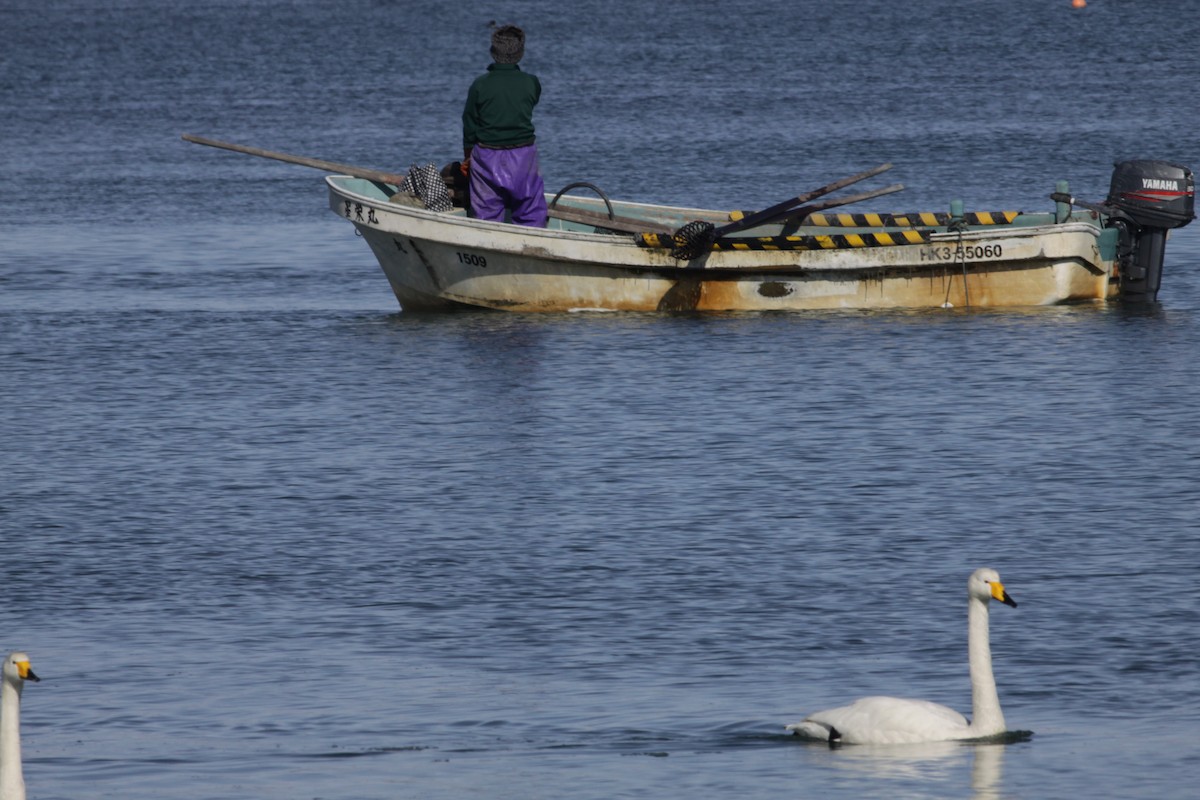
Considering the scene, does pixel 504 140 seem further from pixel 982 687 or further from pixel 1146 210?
pixel 982 687

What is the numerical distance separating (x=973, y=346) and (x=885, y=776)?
34.1ft

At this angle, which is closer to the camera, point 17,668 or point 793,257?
point 17,668

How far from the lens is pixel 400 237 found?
20234mm

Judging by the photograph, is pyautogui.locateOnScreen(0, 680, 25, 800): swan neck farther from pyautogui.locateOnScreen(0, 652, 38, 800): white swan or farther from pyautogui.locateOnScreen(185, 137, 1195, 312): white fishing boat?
pyautogui.locateOnScreen(185, 137, 1195, 312): white fishing boat

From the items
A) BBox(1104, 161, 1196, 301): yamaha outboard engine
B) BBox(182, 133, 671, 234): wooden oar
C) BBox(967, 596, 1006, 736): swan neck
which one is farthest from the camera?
BBox(182, 133, 671, 234): wooden oar

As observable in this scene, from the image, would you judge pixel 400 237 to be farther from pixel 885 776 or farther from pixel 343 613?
pixel 885 776

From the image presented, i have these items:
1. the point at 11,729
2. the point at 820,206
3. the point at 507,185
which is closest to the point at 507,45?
the point at 507,185

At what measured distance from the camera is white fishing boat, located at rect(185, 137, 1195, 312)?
64.9 ft

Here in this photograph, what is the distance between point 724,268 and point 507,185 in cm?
212

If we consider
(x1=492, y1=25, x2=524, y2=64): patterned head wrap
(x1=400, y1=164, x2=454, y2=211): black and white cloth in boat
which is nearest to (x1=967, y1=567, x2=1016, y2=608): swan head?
(x1=492, y1=25, x2=524, y2=64): patterned head wrap

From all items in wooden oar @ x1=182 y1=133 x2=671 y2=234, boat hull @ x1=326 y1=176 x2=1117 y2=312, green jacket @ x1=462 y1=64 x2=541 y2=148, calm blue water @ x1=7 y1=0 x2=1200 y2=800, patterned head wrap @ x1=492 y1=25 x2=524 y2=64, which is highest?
patterned head wrap @ x1=492 y1=25 x2=524 y2=64

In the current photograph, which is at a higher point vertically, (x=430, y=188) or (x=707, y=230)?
(x=430, y=188)

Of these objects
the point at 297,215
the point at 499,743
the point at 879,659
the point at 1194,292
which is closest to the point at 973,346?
the point at 1194,292

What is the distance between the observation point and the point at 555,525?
13.6m
